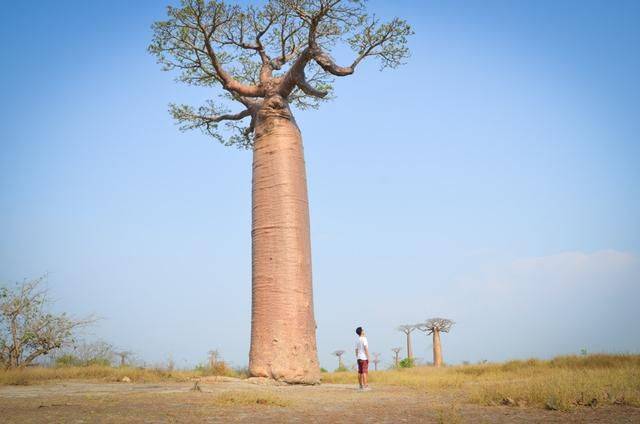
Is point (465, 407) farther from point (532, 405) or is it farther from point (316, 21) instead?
point (316, 21)

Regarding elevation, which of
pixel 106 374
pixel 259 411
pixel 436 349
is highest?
pixel 259 411

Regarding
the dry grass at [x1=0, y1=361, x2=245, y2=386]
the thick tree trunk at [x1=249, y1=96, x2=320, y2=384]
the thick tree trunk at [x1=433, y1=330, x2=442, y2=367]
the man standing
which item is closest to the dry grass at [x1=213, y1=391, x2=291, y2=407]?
the thick tree trunk at [x1=249, y1=96, x2=320, y2=384]

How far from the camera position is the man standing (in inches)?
306

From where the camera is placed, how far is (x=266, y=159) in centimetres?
862

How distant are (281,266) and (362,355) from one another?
1.80 meters

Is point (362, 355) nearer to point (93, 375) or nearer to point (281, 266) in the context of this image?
point (281, 266)

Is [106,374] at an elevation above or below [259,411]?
below

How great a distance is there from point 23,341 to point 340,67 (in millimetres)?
8486

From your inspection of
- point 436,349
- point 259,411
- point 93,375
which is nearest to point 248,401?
point 259,411

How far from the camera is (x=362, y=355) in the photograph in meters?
7.92

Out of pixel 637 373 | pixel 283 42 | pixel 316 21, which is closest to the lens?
pixel 637 373

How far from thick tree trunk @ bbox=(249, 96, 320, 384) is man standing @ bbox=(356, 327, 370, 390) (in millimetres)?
675

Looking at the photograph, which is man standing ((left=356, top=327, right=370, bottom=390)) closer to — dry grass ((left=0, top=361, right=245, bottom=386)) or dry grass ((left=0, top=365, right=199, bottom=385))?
dry grass ((left=0, top=361, right=245, bottom=386))

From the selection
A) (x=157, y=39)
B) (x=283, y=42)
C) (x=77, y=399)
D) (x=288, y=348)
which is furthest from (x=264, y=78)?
(x=77, y=399)
